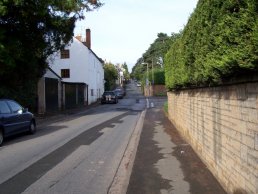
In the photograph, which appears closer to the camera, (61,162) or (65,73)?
Result: (61,162)

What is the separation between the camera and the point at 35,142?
16.5 metres

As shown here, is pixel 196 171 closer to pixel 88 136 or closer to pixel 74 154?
pixel 74 154

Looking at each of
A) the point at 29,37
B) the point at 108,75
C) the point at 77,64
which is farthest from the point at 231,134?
the point at 108,75

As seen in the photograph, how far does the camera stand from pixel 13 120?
17375mm

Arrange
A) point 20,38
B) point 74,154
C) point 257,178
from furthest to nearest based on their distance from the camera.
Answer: point 20,38 < point 74,154 < point 257,178

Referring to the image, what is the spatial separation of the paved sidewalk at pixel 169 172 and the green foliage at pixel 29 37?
507 inches

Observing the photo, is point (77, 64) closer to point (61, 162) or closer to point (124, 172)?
point (61, 162)

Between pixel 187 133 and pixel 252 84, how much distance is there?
933 centimetres

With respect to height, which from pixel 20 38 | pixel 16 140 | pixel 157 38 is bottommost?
pixel 16 140

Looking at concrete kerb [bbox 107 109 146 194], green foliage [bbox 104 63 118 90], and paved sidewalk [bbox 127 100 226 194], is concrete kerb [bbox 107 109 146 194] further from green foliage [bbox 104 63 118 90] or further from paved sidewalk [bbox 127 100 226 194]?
green foliage [bbox 104 63 118 90]

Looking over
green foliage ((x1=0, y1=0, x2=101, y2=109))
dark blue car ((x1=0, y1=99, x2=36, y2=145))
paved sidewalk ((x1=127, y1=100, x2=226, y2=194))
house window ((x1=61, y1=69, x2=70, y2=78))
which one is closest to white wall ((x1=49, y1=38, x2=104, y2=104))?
house window ((x1=61, y1=69, x2=70, y2=78))

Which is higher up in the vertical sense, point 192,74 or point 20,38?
point 20,38

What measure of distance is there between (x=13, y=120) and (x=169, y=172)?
897cm

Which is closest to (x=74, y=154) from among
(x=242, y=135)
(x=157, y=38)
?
(x=242, y=135)
